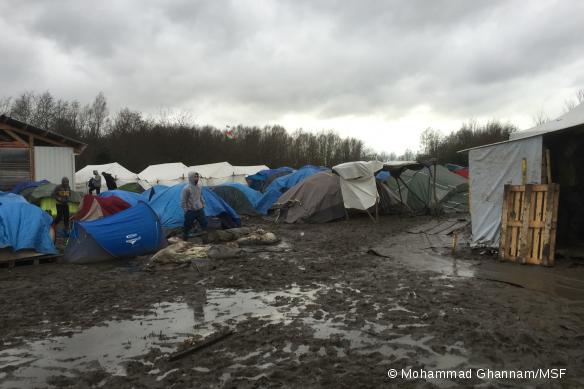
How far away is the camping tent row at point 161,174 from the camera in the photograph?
99.8 feet

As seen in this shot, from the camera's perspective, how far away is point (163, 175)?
31.4m

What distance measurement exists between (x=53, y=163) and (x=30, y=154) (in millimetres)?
1014

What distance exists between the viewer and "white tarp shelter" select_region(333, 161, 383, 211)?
16.3 m

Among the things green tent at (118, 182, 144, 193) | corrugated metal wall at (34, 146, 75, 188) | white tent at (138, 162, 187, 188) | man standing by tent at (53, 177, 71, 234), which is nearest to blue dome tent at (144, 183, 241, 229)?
man standing by tent at (53, 177, 71, 234)

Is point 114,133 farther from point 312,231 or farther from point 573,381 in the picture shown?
point 573,381

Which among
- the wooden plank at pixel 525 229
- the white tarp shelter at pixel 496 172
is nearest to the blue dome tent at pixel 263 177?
the white tarp shelter at pixel 496 172

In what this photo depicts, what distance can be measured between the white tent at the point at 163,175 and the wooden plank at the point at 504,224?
25.5 m

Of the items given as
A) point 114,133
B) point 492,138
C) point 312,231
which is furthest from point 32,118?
point 492,138

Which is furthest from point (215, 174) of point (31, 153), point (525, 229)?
point (525, 229)

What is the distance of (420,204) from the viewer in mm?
18516

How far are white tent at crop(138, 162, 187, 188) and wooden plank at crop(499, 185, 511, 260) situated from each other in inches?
1005

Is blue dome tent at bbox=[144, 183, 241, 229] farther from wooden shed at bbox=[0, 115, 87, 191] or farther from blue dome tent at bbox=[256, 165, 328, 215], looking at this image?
wooden shed at bbox=[0, 115, 87, 191]

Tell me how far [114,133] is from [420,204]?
44.6 m

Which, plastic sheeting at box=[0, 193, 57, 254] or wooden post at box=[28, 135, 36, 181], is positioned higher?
wooden post at box=[28, 135, 36, 181]
